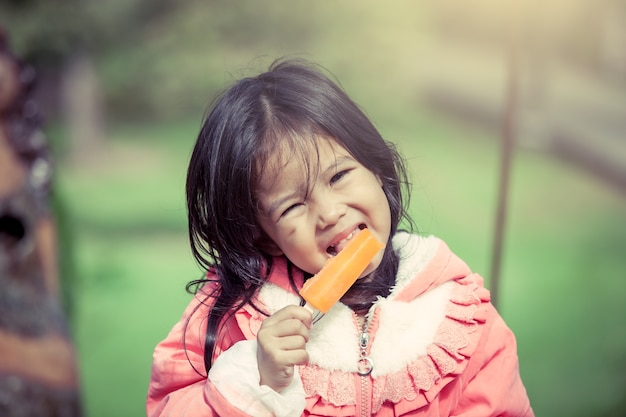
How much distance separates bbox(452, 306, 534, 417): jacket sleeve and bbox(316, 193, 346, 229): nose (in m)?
0.41

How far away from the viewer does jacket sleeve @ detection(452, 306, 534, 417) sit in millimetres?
1537

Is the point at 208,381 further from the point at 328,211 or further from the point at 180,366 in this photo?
the point at 328,211

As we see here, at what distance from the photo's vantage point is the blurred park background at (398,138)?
317cm

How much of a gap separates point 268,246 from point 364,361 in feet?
1.01

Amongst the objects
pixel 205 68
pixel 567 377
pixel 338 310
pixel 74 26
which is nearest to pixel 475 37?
pixel 205 68

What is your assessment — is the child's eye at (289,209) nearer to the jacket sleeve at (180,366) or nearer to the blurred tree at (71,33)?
A: the jacket sleeve at (180,366)

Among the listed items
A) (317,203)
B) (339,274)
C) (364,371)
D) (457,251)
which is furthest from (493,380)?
(457,251)

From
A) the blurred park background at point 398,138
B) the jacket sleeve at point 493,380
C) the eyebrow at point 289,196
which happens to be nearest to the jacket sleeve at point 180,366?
the eyebrow at point 289,196

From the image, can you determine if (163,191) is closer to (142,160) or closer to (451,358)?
(142,160)

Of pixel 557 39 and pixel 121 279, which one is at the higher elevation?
pixel 557 39

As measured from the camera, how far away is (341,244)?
57.9 inches

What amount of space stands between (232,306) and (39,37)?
2.12 meters

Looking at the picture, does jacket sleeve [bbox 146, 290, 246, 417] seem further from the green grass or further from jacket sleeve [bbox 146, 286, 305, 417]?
the green grass

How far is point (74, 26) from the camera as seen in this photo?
321 centimetres
